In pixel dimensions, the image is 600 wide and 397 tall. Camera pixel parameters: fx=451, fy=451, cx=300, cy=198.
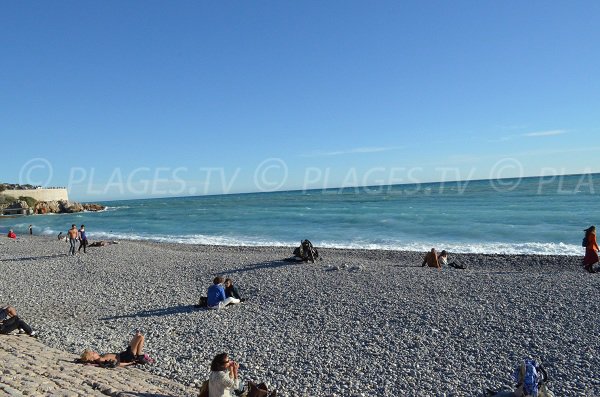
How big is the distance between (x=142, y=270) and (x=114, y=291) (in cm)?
379

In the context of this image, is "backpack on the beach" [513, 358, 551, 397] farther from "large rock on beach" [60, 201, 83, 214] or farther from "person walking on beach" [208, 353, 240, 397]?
"large rock on beach" [60, 201, 83, 214]

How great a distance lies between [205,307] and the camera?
11.7 metres

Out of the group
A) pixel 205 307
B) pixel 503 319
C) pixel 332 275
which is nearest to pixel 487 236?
pixel 332 275

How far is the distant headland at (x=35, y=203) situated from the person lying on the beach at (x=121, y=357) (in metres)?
79.7

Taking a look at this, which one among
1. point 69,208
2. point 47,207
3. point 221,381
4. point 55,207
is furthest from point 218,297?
point 55,207

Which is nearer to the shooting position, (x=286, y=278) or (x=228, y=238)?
(x=286, y=278)

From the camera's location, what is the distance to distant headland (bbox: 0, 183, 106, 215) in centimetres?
7544

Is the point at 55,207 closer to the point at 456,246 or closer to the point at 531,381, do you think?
the point at 456,246

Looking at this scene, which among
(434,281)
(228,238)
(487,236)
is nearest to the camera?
(434,281)

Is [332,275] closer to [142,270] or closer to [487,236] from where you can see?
[142,270]

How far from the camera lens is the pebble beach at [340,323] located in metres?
7.17

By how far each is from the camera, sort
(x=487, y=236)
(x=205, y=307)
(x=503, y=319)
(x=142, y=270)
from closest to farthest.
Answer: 1. (x=503, y=319)
2. (x=205, y=307)
3. (x=142, y=270)
4. (x=487, y=236)

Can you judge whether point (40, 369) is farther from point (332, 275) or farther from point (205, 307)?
point (332, 275)

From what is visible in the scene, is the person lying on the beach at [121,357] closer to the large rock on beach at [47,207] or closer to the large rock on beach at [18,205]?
the large rock on beach at [18,205]
